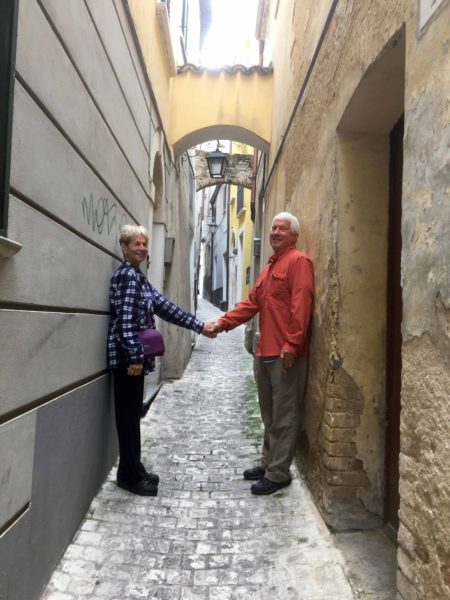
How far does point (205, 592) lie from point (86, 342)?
57.3 inches

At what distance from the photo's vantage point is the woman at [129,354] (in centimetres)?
302

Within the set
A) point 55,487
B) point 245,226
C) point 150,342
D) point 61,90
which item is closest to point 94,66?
point 61,90

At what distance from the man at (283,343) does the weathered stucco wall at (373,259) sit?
11 centimetres

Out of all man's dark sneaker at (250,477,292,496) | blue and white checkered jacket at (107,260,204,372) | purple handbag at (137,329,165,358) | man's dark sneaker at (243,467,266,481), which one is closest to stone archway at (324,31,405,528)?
man's dark sneaker at (250,477,292,496)

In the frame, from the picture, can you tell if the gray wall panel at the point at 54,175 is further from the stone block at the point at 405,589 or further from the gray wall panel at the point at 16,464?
the stone block at the point at 405,589

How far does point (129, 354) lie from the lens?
2975mm

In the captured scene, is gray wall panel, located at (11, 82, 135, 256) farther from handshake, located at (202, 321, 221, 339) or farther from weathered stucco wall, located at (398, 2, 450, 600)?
weathered stucco wall, located at (398, 2, 450, 600)

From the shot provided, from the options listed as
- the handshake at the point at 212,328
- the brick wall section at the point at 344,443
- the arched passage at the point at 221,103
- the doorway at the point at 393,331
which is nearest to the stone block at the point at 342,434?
the brick wall section at the point at 344,443

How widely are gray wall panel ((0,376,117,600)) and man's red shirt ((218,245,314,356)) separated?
1.22m

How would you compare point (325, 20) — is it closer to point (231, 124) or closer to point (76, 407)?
point (76, 407)

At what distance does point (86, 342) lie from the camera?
8.97 feet

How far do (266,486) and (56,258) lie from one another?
2.17 metres

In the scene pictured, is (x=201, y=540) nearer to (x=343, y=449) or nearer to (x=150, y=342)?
(x=343, y=449)

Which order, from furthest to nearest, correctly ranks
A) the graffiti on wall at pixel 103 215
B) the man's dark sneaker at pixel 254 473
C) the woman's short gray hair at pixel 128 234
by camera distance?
the man's dark sneaker at pixel 254 473
the woman's short gray hair at pixel 128 234
the graffiti on wall at pixel 103 215
